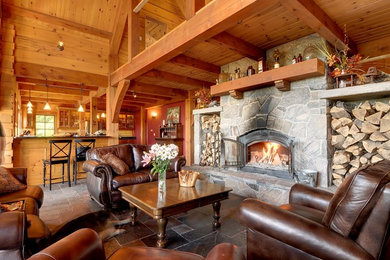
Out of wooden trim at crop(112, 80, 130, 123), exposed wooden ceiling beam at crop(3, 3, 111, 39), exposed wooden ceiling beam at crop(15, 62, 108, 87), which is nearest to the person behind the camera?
exposed wooden ceiling beam at crop(3, 3, 111, 39)

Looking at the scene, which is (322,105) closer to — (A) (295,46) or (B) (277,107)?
(B) (277,107)

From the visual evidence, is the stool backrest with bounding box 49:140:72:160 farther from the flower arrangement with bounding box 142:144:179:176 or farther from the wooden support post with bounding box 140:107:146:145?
the wooden support post with bounding box 140:107:146:145

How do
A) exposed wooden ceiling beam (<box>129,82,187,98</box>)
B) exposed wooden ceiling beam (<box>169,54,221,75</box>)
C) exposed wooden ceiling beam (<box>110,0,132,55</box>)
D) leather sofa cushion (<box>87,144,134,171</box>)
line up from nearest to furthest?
leather sofa cushion (<box>87,144,134,171</box>)
exposed wooden ceiling beam (<box>169,54,221,75</box>)
exposed wooden ceiling beam (<box>110,0,132,55</box>)
exposed wooden ceiling beam (<box>129,82,187,98</box>)

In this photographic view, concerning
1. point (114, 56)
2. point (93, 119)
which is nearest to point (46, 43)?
point (114, 56)

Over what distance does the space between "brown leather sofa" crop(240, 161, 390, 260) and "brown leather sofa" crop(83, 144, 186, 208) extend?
6.98 feet

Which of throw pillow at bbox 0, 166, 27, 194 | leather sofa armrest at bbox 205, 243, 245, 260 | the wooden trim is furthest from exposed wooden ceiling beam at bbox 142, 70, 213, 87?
leather sofa armrest at bbox 205, 243, 245, 260

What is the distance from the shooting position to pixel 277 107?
3516mm

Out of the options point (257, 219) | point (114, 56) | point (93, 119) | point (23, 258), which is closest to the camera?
point (23, 258)

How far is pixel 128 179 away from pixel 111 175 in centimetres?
25

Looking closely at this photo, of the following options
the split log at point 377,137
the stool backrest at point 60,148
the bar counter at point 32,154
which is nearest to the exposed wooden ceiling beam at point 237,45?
the split log at point 377,137

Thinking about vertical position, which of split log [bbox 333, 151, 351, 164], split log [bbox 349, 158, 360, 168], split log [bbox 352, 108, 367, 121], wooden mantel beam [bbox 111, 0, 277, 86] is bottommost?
split log [bbox 349, 158, 360, 168]

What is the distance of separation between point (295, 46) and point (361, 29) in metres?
0.89

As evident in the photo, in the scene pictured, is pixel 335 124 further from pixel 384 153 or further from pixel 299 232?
pixel 299 232

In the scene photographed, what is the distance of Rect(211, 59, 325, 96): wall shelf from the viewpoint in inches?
112
